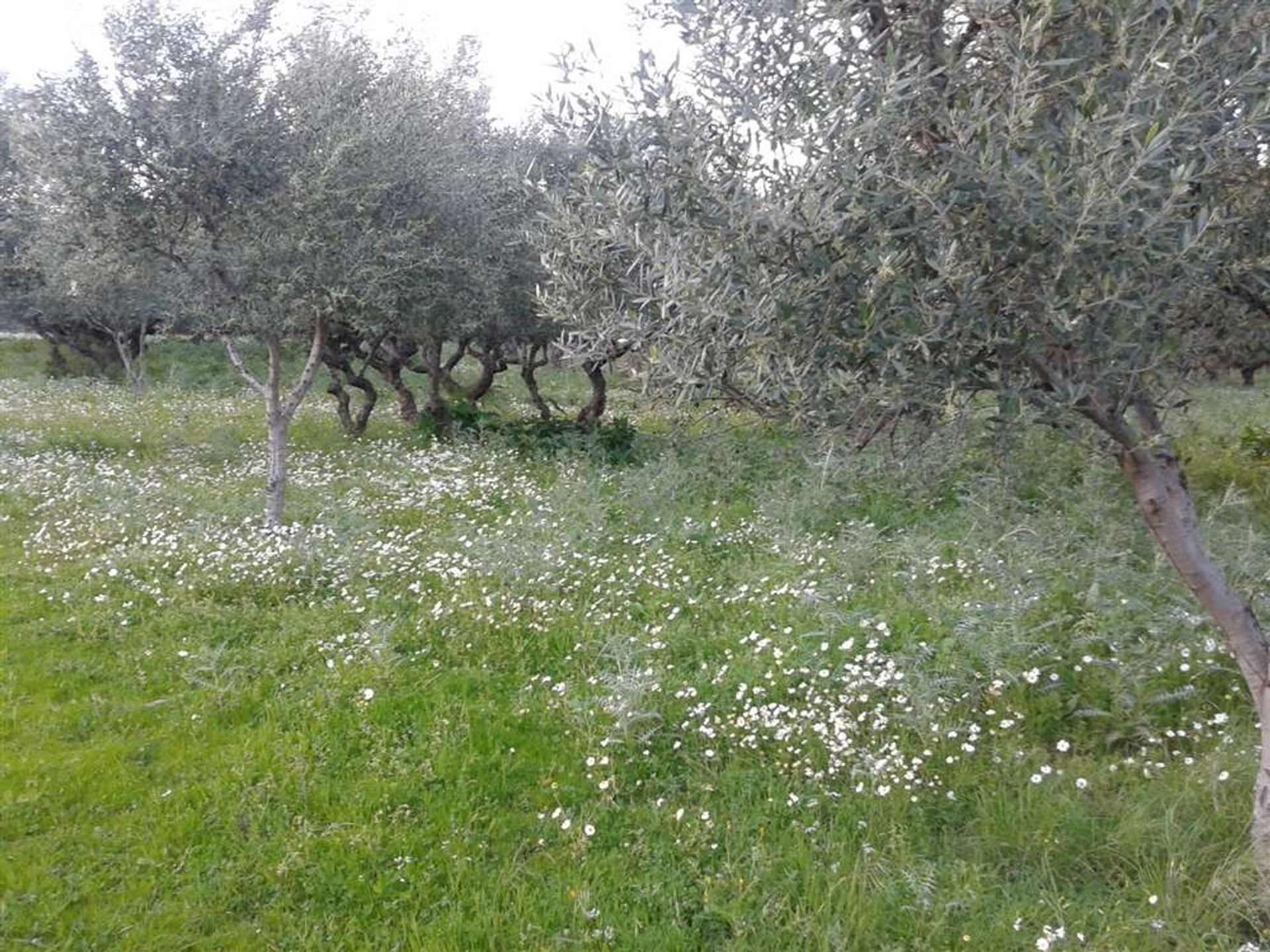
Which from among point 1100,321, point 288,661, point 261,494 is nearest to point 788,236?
point 1100,321

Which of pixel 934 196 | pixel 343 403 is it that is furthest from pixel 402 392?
pixel 934 196

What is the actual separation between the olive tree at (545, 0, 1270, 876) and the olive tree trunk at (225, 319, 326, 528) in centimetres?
808

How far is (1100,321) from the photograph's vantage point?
11.8ft

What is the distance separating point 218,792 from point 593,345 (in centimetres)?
348

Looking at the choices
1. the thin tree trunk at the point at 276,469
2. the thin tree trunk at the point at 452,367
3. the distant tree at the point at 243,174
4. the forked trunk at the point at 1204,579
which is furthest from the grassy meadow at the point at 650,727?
the thin tree trunk at the point at 452,367

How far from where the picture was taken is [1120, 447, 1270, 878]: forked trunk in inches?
176

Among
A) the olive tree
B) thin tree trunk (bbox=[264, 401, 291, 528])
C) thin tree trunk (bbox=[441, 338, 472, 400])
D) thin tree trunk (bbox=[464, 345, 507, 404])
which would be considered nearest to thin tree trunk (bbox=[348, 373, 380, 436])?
thin tree trunk (bbox=[441, 338, 472, 400])

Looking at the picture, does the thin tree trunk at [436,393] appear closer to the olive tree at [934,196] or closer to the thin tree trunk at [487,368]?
the thin tree trunk at [487,368]

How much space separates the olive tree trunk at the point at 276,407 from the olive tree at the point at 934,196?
8.08 metres

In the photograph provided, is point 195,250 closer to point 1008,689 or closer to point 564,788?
point 564,788

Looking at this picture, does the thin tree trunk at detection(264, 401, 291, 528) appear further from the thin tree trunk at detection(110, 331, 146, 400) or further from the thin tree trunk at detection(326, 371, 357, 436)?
the thin tree trunk at detection(110, 331, 146, 400)

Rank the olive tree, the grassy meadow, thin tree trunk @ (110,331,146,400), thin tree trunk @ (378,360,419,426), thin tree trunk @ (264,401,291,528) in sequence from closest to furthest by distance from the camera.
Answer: the olive tree
the grassy meadow
thin tree trunk @ (264,401,291,528)
thin tree trunk @ (378,360,419,426)
thin tree trunk @ (110,331,146,400)

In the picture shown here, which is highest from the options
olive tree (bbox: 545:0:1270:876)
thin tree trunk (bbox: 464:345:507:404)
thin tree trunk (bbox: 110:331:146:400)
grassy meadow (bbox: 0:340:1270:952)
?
olive tree (bbox: 545:0:1270:876)

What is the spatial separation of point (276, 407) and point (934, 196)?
978cm
